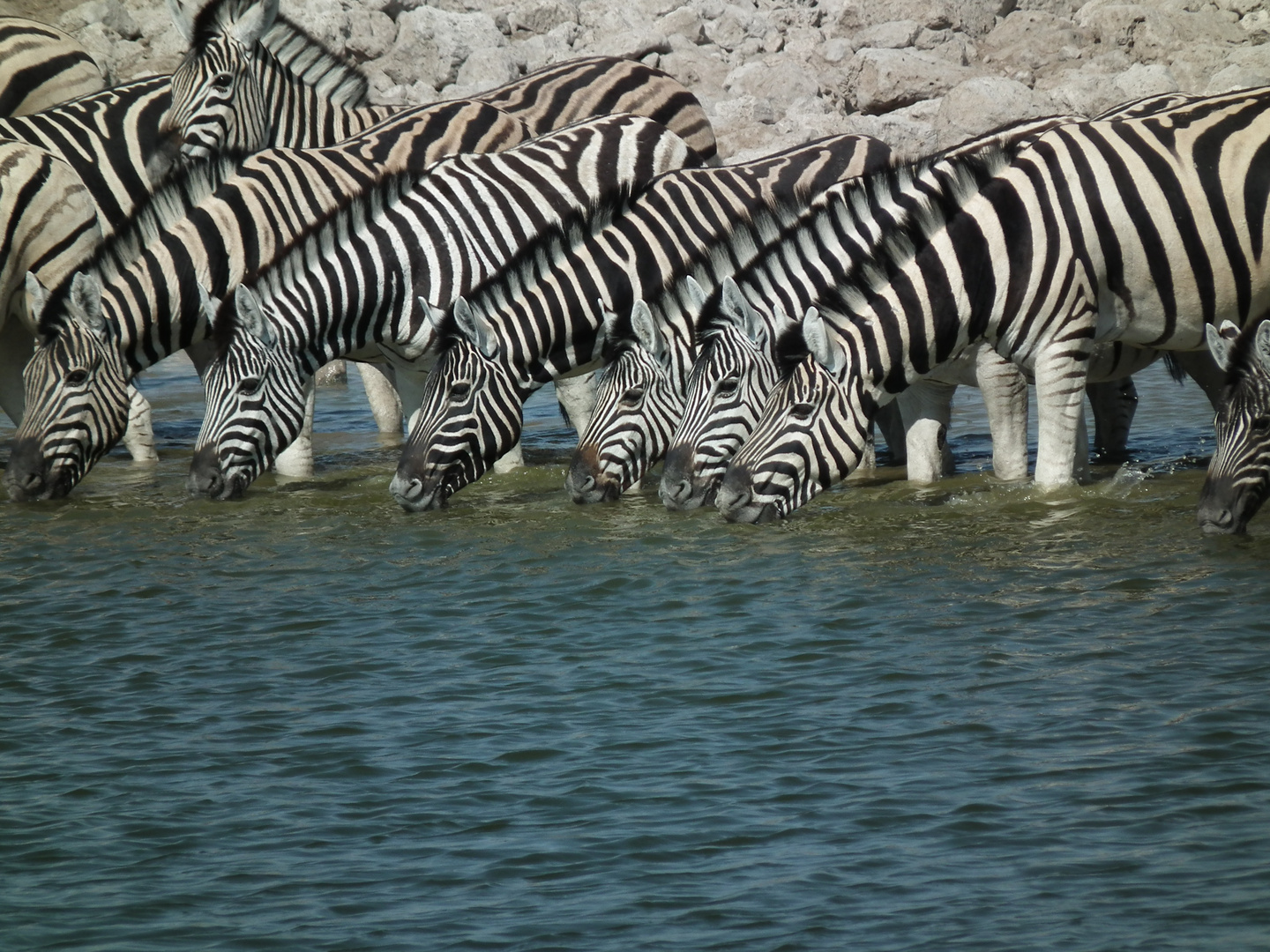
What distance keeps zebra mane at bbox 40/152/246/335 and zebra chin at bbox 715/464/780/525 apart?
434cm

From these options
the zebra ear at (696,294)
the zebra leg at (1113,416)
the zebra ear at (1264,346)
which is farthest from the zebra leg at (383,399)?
the zebra ear at (1264,346)

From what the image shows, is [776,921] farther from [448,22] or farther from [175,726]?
[448,22]

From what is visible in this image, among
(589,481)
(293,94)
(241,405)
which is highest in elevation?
(293,94)

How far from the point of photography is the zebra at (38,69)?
47.1ft

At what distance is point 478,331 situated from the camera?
34.1 feet

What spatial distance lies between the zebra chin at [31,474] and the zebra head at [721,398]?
3920 mm

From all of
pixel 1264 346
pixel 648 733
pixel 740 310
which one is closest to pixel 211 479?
pixel 740 310

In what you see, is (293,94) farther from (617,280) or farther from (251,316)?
(617,280)

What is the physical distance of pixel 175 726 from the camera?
6398 millimetres

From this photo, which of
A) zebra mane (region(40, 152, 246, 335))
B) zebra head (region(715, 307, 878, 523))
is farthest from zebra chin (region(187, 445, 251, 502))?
zebra head (region(715, 307, 878, 523))

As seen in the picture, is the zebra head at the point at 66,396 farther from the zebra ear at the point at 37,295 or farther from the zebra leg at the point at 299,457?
the zebra leg at the point at 299,457

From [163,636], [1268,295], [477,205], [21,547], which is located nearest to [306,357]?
[477,205]

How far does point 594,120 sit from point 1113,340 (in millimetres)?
4279

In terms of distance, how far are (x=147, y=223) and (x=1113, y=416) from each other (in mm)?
A: 6575
